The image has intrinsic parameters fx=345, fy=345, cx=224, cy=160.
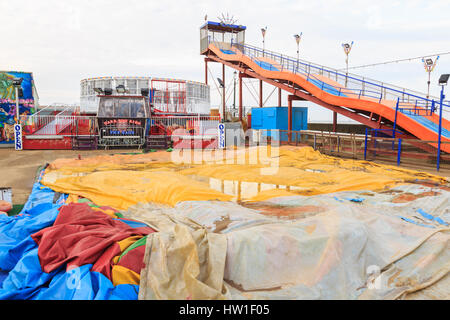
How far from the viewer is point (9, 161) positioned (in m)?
14.9

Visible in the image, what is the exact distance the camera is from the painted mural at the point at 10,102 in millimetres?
23562

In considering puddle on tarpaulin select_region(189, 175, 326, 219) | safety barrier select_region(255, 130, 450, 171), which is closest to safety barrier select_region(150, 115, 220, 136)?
safety barrier select_region(255, 130, 450, 171)

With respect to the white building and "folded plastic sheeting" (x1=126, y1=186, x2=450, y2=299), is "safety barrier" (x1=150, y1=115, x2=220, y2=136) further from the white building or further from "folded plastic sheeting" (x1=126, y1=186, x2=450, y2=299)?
"folded plastic sheeting" (x1=126, y1=186, x2=450, y2=299)

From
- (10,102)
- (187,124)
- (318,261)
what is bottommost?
(318,261)

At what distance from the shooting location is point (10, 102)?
24.9 metres

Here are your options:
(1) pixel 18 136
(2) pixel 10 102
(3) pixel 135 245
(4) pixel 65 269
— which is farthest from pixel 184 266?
(2) pixel 10 102

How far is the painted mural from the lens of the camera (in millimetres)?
23562

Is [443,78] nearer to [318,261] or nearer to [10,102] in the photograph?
[318,261]

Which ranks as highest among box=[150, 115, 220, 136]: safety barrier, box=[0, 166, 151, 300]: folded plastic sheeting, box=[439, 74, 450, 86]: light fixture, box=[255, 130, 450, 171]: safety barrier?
box=[439, 74, 450, 86]: light fixture

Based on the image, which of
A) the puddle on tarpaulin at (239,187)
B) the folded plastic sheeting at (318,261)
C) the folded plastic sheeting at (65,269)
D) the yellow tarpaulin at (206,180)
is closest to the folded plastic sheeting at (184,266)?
the folded plastic sheeting at (318,261)

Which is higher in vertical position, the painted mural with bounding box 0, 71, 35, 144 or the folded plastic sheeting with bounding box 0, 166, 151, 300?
the painted mural with bounding box 0, 71, 35, 144

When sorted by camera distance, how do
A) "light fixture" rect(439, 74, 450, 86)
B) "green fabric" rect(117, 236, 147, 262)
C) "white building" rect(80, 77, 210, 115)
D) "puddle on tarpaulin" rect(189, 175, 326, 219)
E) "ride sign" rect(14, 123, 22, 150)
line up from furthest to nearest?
"white building" rect(80, 77, 210, 115), "ride sign" rect(14, 123, 22, 150), "light fixture" rect(439, 74, 450, 86), "puddle on tarpaulin" rect(189, 175, 326, 219), "green fabric" rect(117, 236, 147, 262)

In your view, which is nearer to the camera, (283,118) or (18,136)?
(18,136)

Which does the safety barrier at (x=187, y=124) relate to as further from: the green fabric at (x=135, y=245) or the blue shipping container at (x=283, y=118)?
the green fabric at (x=135, y=245)
